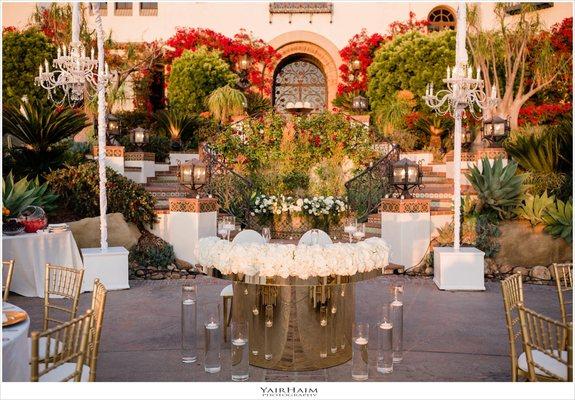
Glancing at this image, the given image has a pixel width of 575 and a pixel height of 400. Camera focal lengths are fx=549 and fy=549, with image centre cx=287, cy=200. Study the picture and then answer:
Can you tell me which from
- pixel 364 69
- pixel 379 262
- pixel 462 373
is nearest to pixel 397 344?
pixel 462 373

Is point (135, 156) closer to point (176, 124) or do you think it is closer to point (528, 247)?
point (176, 124)

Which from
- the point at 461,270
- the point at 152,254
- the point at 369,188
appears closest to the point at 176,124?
the point at 369,188

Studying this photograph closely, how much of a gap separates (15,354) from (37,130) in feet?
24.4

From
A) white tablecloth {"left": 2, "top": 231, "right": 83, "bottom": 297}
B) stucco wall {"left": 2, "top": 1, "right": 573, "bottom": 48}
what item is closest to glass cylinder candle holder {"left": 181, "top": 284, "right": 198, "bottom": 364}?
white tablecloth {"left": 2, "top": 231, "right": 83, "bottom": 297}

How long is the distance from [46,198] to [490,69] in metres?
12.1

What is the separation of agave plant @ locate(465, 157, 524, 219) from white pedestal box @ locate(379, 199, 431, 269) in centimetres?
90

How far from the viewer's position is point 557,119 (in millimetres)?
14047

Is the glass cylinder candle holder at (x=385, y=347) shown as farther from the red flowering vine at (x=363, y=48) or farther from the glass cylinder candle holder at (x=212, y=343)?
the red flowering vine at (x=363, y=48)

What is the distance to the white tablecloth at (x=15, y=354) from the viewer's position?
283 centimetres

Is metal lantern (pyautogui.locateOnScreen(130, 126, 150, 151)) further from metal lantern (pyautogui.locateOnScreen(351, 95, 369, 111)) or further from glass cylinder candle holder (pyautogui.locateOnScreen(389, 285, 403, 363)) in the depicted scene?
glass cylinder candle holder (pyautogui.locateOnScreen(389, 285, 403, 363))

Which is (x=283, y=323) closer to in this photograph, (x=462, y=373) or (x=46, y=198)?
(x=462, y=373)

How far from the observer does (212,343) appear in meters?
4.35

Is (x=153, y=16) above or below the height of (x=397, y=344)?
above

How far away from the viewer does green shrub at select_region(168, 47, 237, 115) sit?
52.6 feet
